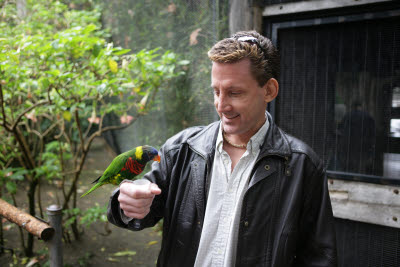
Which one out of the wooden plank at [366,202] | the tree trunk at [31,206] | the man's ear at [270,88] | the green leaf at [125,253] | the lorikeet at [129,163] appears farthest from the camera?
the green leaf at [125,253]

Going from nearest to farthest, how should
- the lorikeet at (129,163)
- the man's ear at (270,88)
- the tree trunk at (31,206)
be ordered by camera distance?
the lorikeet at (129,163)
the man's ear at (270,88)
the tree trunk at (31,206)

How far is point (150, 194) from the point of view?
1096 millimetres

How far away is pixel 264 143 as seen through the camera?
1.44 metres

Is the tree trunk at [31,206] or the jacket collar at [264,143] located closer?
the jacket collar at [264,143]

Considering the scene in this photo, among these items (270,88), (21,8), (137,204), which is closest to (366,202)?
(270,88)

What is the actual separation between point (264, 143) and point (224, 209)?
1.12ft

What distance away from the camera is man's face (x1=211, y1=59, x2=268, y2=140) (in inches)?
50.9

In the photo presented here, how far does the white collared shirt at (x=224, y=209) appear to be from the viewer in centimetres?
137

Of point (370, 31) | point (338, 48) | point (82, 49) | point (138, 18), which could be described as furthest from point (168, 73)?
point (370, 31)

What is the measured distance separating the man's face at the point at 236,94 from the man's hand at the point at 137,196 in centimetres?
43

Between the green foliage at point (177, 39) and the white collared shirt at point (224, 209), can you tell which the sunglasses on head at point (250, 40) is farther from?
the green foliage at point (177, 39)

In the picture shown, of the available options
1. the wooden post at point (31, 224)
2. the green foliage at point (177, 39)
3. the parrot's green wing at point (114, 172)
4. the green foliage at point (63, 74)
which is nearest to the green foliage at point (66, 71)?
the green foliage at point (63, 74)

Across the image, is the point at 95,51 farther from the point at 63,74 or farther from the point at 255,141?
the point at 255,141

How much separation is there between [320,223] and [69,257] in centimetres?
315
